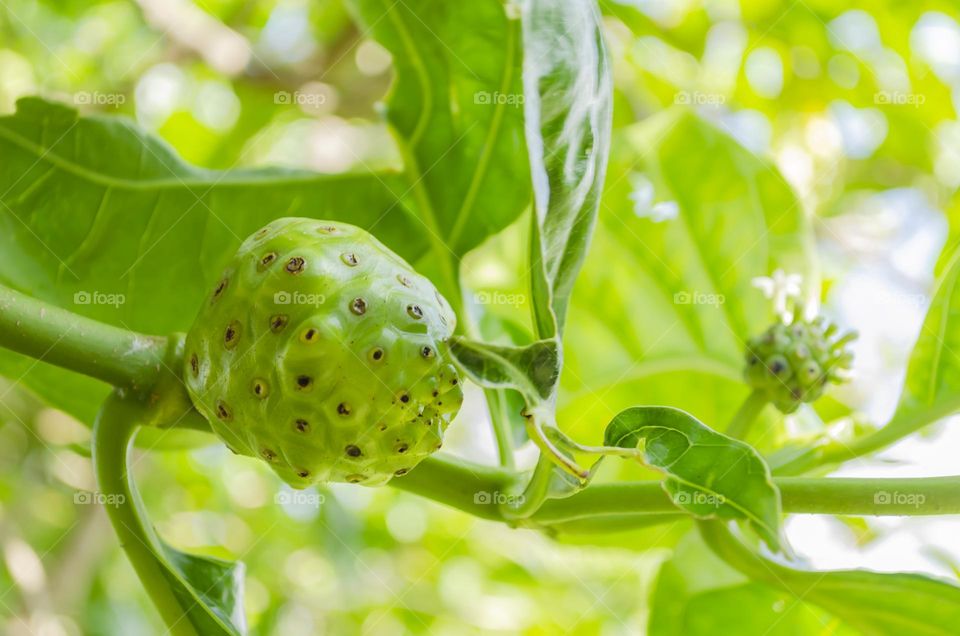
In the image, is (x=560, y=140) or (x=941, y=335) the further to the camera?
(x=941, y=335)

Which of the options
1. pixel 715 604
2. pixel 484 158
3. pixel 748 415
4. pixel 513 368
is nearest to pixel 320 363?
pixel 513 368

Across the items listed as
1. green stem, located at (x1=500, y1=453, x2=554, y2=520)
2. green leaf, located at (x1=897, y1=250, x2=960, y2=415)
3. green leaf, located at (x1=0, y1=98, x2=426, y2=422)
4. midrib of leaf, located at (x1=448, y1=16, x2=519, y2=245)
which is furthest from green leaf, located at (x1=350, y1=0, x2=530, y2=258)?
green leaf, located at (x1=897, y1=250, x2=960, y2=415)

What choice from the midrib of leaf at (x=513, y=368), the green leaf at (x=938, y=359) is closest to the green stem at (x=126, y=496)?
the midrib of leaf at (x=513, y=368)

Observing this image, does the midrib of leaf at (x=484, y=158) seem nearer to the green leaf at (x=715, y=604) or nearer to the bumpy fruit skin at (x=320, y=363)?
the bumpy fruit skin at (x=320, y=363)

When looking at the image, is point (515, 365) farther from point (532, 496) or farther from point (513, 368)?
point (532, 496)

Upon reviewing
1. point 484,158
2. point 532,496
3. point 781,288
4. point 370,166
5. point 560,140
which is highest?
point 560,140

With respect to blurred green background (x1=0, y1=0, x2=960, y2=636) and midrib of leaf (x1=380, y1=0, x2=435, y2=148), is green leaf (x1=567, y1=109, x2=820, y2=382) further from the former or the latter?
midrib of leaf (x1=380, y1=0, x2=435, y2=148)

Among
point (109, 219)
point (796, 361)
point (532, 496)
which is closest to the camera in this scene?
point (532, 496)
